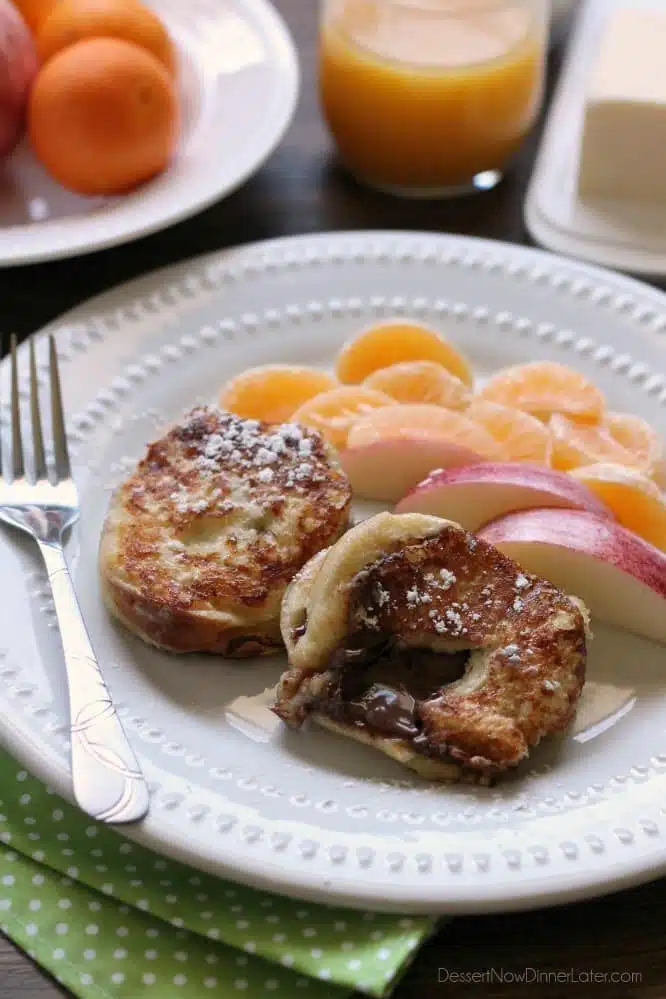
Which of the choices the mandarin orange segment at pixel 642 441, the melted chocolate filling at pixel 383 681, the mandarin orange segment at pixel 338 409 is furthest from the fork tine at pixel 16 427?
the mandarin orange segment at pixel 642 441

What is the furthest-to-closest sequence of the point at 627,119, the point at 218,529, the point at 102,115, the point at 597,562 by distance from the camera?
the point at 627,119 → the point at 102,115 → the point at 218,529 → the point at 597,562

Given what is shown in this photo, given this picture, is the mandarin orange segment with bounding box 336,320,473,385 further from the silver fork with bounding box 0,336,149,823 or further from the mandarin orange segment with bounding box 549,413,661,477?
the silver fork with bounding box 0,336,149,823

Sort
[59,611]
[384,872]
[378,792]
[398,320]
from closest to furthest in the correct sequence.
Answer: [384,872], [378,792], [59,611], [398,320]

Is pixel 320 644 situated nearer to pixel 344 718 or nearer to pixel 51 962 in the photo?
pixel 344 718

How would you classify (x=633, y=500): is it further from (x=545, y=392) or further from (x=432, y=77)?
(x=432, y=77)

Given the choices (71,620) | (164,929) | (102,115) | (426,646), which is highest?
(102,115)

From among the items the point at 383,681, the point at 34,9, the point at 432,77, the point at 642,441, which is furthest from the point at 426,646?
the point at 34,9

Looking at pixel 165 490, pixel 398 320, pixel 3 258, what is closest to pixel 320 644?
pixel 165 490

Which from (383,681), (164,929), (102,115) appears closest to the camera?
(164,929)
